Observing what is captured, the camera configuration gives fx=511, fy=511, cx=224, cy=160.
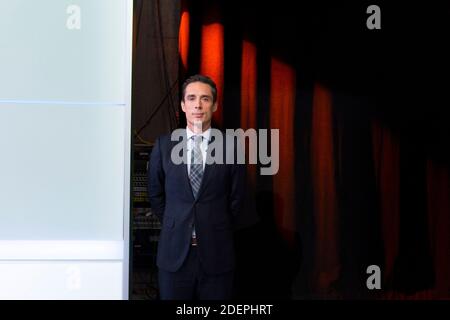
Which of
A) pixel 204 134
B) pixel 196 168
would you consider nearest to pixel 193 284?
pixel 196 168

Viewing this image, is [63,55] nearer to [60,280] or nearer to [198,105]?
[198,105]

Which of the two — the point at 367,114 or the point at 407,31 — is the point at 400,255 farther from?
the point at 407,31

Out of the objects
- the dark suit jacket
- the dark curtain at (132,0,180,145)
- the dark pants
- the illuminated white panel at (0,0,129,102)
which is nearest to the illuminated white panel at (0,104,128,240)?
the illuminated white panel at (0,0,129,102)

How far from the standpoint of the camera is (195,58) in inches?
82.9

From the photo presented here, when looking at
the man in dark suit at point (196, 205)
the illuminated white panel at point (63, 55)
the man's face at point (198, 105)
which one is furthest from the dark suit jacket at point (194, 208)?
the illuminated white panel at point (63, 55)

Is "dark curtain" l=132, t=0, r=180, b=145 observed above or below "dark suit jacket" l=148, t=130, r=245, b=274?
above

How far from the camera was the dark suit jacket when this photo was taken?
186 centimetres

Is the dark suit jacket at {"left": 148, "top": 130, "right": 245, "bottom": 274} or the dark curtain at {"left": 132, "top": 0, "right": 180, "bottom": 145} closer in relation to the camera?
the dark suit jacket at {"left": 148, "top": 130, "right": 245, "bottom": 274}

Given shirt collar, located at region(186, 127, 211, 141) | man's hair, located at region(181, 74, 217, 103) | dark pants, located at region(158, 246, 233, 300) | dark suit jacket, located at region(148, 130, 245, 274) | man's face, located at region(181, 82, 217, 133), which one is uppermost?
man's hair, located at region(181, 74, 217, 103)

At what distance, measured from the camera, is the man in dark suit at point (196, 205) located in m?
1.86

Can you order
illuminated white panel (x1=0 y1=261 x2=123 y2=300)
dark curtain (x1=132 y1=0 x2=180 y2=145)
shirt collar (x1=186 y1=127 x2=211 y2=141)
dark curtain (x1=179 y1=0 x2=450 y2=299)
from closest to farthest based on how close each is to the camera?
illuminated white panel (x1=0 y1=261 x2=123 y2=300) < shirt collar (x1=186 y1=127 x2=211 y2=141) < dark curtain (x1=179 y1=0 x2=450 y2=299) < dark curtain (x1=132 y1=0 x2=180 y2=145)

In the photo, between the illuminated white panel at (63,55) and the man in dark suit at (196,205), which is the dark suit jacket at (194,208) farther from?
the illuminated white panel at (63,55)

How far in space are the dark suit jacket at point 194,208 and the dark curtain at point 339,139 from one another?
0.87ft

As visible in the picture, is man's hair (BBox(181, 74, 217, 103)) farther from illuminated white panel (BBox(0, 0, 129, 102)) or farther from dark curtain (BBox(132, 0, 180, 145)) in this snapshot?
dark curtain (BBox(132, 0, 180, 145))
